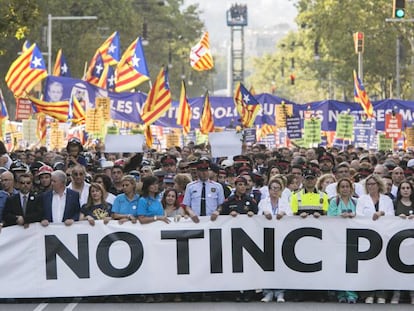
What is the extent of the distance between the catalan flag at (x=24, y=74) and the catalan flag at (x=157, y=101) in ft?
19.9

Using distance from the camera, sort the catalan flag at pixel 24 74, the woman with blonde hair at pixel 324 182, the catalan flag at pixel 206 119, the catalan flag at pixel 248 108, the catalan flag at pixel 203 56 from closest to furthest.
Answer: the woman with blonde hair at pixel 324 182 < the catalan flag at pixel 248 108 < the catalan flag at pixel 206 119 < the catalan flag at pixel 24 74 < the catalan flag at pixel 203 56

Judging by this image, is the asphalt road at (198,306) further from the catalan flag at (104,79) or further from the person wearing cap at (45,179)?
the catalan flag at (104,79)

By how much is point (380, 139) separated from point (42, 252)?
2098 centimetres

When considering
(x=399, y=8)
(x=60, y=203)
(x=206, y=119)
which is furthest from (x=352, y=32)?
(x=60, y=203)

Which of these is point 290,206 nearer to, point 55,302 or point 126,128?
point 55,302

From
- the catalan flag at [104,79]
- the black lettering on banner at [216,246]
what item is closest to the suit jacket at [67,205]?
the black lettering on banner at [216,246]

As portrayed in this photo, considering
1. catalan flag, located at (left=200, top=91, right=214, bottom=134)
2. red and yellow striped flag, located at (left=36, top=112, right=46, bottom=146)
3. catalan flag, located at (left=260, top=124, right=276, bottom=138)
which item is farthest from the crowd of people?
catalan flag, located at (left=260, top=124, right=276, bottom=138)

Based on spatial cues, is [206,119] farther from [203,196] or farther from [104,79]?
[203,196]

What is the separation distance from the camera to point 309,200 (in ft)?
48.0

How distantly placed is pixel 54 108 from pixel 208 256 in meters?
17.9

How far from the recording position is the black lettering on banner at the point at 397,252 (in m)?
13.8

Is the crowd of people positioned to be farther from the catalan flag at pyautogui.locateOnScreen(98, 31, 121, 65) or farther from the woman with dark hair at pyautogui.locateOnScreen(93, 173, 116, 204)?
the catalan flag at pyautogui.locateOnScreen(98, 31, 121, 65)

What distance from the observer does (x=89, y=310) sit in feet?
43.2

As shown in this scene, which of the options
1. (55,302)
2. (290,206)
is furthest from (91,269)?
(290,206)
